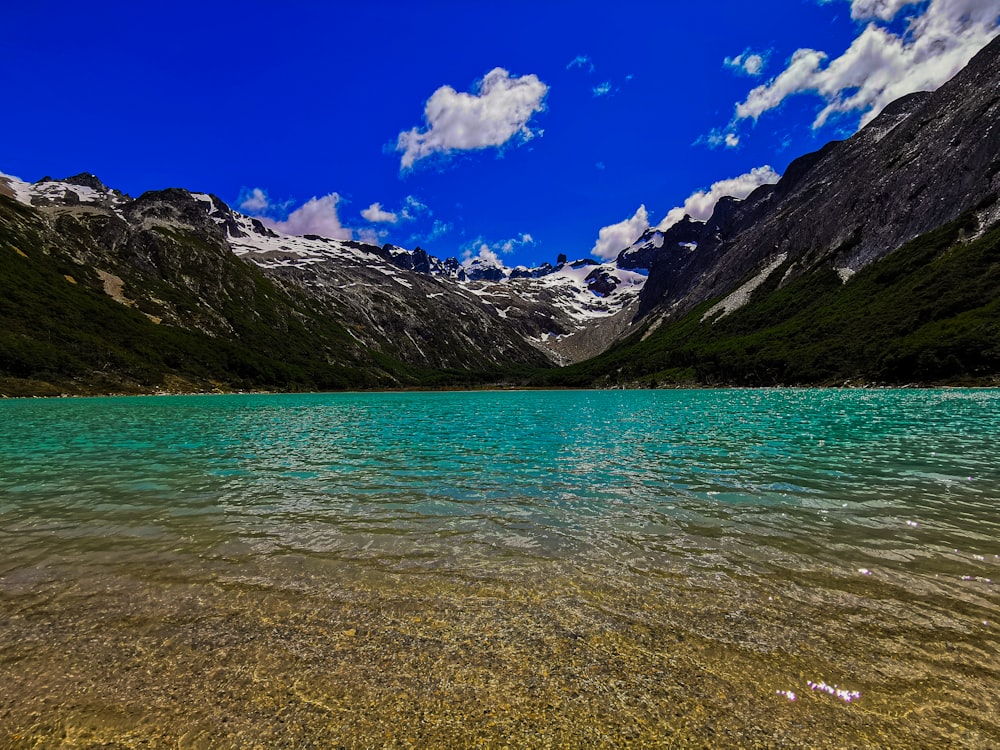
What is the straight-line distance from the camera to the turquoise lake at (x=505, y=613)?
5996mm

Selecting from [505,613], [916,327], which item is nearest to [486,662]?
[505,613]

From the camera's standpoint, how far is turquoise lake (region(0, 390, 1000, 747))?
600 cm

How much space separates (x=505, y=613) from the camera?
9.05m

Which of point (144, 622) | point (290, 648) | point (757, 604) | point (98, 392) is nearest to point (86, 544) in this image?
point (144, 622)

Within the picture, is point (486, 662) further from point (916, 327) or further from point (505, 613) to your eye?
point (916, 327)

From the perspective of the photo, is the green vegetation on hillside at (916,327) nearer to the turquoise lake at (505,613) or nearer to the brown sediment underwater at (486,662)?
the turquoise lake at (505,613)

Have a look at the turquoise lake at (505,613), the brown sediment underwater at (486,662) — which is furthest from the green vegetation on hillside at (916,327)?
the brown sediment underwater at (486,662)

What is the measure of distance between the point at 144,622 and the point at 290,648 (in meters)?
3.27

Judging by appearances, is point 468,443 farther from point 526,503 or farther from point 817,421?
point 817,421

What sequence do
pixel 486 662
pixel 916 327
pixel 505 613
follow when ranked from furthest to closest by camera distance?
pixel 916 327, pixel 505 613, pixel 486 662

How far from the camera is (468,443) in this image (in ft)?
120

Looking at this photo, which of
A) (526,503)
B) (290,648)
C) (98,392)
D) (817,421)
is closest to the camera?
(290,648)

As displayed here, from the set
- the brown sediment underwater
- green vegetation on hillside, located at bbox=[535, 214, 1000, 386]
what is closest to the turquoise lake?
the brown sediment underwater

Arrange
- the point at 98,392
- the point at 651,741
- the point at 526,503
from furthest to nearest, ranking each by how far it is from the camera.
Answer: the point at 98,392 → the point at 526,503 → the point at 651,741
